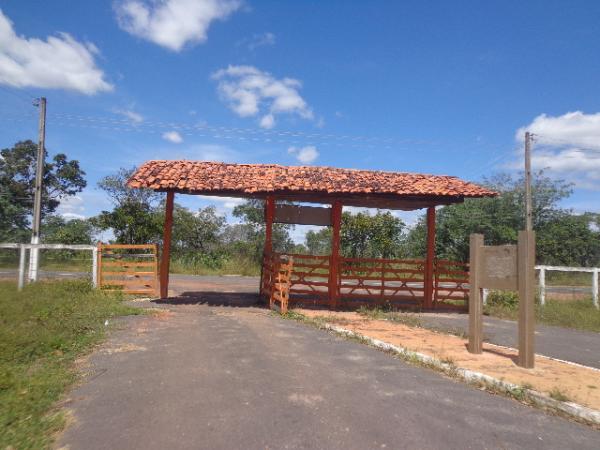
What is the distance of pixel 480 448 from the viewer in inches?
140

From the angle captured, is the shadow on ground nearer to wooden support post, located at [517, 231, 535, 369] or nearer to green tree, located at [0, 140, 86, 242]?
wooden support post, located at [517, 231, 535, 369]

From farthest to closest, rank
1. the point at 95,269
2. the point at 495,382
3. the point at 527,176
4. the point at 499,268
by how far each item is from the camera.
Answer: the point at 527,176 → the point at 95,269 → the point at 499,268 → the point at 495,382

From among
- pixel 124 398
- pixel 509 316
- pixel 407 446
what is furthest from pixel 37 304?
pixel 509 316

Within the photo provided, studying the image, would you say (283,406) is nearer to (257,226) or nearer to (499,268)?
(499,268)

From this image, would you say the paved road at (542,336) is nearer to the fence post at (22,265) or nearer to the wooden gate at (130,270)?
the wooden gate at (130,270)

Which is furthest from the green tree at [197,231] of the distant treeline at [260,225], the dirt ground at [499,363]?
the dirt ground at [499,363]

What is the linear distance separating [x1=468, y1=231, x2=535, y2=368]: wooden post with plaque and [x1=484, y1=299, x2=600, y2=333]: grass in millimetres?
4805

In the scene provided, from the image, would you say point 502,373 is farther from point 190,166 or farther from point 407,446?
point 190,166

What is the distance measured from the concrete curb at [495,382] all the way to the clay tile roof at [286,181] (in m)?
4.73

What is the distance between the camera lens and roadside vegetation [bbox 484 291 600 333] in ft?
34.6

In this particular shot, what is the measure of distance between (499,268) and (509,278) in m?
0.23

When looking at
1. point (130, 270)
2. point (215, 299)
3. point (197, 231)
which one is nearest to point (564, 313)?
point (215, 299)

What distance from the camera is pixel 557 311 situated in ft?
38.1

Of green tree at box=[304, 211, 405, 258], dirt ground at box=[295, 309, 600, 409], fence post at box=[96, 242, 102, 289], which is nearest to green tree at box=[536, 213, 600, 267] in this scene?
green tree at box=[304, 211, 405, 258]
